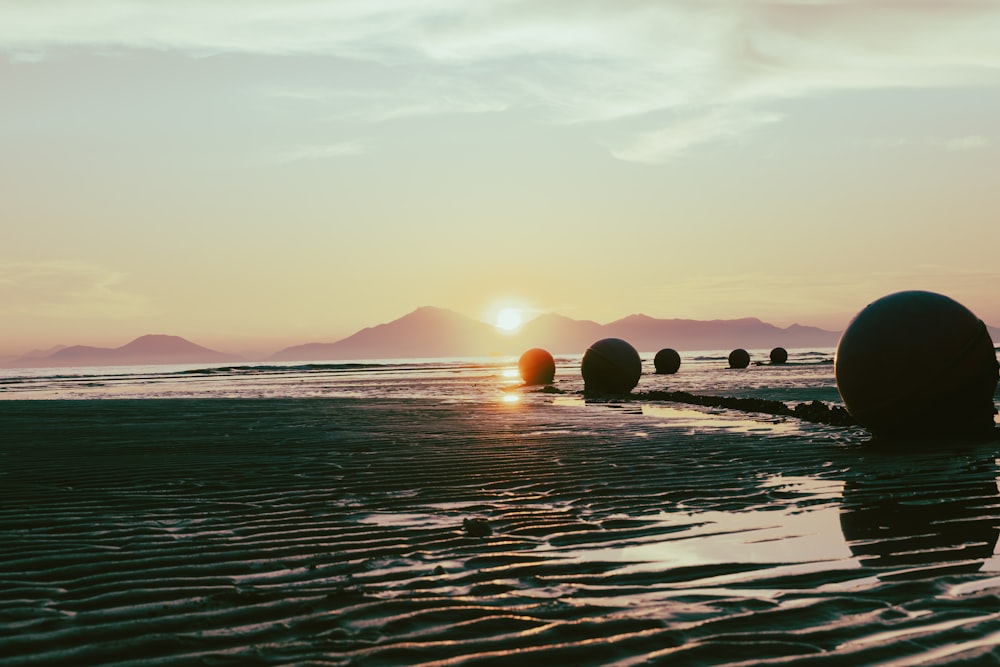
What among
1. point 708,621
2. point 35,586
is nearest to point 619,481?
point 708,621

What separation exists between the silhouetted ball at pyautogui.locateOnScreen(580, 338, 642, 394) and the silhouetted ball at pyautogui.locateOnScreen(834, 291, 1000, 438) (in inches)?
659

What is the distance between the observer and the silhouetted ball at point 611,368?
101 feet

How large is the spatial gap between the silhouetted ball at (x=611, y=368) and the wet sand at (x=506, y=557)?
17115mm

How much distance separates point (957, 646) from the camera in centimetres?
425

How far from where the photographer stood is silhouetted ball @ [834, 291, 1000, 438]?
44.2 feet

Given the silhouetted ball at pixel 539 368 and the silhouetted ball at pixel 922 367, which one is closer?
the silhouetted ball at pixel 922 367

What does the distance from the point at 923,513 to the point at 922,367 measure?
642cm

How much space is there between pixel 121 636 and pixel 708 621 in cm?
317

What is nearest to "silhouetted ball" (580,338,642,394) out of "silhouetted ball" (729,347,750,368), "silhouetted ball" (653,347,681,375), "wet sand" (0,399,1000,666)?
"wet sand" (0,399,1000,666)

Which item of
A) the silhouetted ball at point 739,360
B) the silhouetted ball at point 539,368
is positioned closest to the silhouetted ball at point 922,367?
the silhouetted ball at point 539,368

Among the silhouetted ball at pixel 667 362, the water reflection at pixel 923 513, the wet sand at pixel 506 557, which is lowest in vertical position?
the water reflection at pixel 923 513

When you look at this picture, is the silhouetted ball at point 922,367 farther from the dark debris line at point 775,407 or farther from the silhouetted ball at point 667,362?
the silhouetted ball at point 667,362

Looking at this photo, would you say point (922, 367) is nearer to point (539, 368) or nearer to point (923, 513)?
point (923, 513)

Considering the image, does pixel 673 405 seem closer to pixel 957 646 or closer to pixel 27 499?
pixel 27 499
